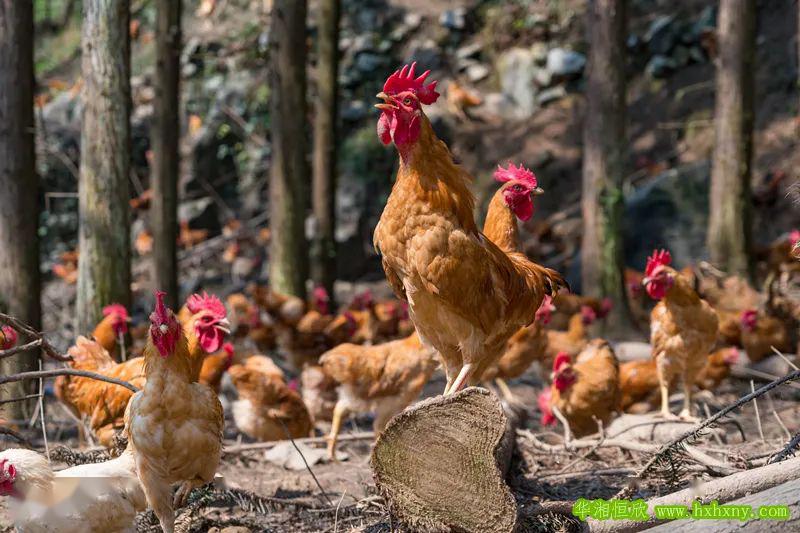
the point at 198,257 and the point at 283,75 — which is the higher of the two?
the point at 283,75

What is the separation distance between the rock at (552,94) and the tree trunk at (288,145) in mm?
11600

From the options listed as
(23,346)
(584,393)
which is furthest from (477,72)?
(23,346)

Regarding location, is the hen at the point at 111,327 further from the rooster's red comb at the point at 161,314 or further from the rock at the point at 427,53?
the rock at the point at 427,53

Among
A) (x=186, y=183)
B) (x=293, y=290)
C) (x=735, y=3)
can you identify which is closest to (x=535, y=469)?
(x=293, y=290)

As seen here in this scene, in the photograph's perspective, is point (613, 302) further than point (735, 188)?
No

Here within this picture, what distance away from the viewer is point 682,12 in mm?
21906

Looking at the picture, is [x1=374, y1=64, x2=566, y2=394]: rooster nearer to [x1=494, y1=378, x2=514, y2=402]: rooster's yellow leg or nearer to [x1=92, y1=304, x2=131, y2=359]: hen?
[x1=92, y1=304, x2=131, y2=359]: hen

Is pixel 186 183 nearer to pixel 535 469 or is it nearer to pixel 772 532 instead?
pixel 535 469

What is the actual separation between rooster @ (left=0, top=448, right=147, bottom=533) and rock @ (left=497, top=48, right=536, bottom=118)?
19.6 metres

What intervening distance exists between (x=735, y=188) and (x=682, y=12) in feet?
33.9

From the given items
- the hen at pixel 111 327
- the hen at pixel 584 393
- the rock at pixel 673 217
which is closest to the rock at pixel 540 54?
the rock at pixel 673 217

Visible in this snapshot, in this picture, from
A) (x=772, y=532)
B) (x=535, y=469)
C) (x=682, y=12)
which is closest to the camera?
(x=772, y=532)

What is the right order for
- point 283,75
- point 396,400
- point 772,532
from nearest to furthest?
point 772,532
point 396,400
point 283,75

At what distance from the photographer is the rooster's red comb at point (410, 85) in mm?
4473
